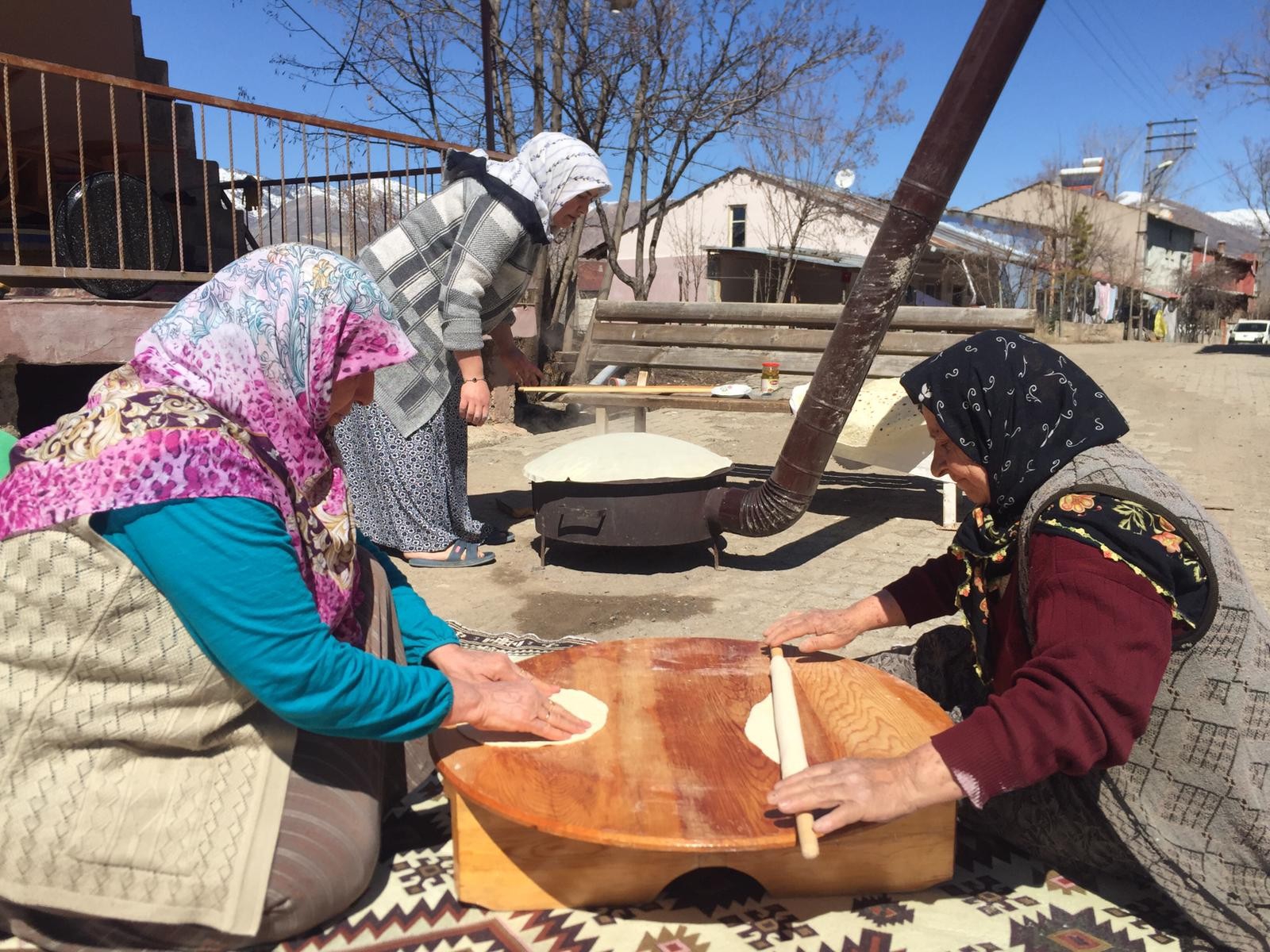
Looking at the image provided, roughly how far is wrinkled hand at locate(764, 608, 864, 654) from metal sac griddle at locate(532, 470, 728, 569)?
2.09 meters

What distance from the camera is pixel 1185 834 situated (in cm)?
192

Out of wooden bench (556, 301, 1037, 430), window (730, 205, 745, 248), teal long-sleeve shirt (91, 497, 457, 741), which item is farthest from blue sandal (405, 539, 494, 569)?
window (730, 205, 745, 248)

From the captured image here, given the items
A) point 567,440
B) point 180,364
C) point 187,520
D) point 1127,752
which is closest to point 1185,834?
point 1127,752

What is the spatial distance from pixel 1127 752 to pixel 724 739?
0.77 m

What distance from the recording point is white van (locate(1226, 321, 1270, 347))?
1423 inches

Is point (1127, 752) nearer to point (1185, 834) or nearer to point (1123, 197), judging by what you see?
point (1185, 834)

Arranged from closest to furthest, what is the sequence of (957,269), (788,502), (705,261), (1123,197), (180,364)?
(180,364) → (788,502) → (705,261) → (957,269) → (1123,197)

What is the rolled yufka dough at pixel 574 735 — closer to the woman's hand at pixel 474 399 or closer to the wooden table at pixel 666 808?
the wooden table at pixel 666 808

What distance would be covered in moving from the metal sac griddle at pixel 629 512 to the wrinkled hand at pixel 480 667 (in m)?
2.25

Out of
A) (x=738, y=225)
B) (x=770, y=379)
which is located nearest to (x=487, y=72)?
(x=770, y=379)

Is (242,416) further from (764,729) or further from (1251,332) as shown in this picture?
(1251,332)

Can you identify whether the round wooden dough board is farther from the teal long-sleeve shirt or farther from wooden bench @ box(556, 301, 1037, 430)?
wooden bench @ box(556, 301, 1037, 430)

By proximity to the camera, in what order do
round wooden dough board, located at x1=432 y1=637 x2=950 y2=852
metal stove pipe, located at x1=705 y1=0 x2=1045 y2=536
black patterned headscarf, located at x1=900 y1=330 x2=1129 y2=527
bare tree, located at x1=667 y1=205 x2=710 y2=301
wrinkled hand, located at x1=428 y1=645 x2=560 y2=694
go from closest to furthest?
round wooden dough board, located at x1=432 y1=637 x2=950 y2=852 → black patterned headscarf, located at x1=900 y1=330 x2=1129 y2=527 → wrinkled hand, located at x1=428 y1=645 x2=560 y2=694 → metal stove pipe, located at x1=705 y1=0 x2=1045 y2=536 → bare tree, located at x1=667 y1=205 x2=710 y2=301

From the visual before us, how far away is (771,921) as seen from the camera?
2072 millimetres
